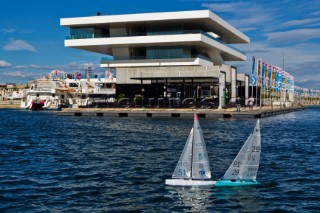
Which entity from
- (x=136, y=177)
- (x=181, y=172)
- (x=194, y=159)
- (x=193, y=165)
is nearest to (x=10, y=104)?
(x=136, y=177)

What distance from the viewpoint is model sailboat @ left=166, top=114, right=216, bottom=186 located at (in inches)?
827

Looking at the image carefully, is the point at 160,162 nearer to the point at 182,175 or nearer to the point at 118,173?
the point at 118,173

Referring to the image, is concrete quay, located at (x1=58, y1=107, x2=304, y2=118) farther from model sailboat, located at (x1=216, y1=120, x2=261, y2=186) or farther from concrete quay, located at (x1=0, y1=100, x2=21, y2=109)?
concrete quay, located at (x1=0, y1=100, x2=21, y2=109)

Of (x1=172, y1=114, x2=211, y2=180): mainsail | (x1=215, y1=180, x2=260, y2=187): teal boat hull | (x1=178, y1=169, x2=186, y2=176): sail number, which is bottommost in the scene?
(x1=215, y1=180, x2=260, y2=187): teal boat hull

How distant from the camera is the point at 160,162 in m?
28.5

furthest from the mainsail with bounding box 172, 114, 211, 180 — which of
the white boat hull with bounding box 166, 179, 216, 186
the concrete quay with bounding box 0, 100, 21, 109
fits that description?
the concrete quay with bounding box 0, 100, 21, 109

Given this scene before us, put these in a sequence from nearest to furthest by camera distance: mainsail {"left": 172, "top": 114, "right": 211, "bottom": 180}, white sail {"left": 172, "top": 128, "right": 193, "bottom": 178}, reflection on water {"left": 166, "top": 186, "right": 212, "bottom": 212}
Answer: reflection on water {"left": 166, "top": 186, "right": 212, "bottom": 212}, mainsail {"left": 172, "top": 114, "right": 211, "bottom": 180}, white sail {"left": 172, "top": 128, "right": 193, "bottom": 178}

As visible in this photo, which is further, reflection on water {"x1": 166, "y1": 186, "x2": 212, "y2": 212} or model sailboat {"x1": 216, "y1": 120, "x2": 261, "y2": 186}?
model sailboat {"x1": 216, "y1": 120, "x2": 261, "y2": 186}

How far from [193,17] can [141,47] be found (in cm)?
1457

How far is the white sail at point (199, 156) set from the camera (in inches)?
812

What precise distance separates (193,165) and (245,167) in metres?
2.57

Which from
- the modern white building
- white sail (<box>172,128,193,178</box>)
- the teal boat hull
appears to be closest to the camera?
white sail (<box>172,128,193,178</box>)

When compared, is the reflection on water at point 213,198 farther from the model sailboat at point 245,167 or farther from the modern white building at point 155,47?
the modern white building at point 155,47

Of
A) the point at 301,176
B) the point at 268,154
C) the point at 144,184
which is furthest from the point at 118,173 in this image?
the point at 268,154
